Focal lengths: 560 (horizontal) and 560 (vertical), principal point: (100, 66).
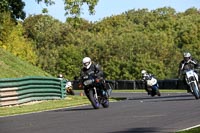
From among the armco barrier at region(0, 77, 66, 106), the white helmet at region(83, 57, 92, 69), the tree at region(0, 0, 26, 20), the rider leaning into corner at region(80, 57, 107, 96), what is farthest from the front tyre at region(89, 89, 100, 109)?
the tree at region(0, 0, 26, 20)

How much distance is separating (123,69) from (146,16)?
126ft

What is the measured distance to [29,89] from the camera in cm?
2355

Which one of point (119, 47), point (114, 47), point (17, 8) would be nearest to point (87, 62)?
point (17, 8)

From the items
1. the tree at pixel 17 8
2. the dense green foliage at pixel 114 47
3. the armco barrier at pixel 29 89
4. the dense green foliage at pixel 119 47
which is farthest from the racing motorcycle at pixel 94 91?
the dense green foliage at pixel 119 47

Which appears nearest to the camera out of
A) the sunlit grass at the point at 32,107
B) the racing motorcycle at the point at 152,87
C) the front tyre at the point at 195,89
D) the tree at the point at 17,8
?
the sunlit grass at the point at 32,107

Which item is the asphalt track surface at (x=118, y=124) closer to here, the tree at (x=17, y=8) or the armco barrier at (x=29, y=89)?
the armco barrier at (x=29, y=89)

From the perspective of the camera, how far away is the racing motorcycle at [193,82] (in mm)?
19766

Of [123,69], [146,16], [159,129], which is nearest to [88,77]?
[159,129]

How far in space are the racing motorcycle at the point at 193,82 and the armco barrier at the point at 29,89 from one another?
6.76 m

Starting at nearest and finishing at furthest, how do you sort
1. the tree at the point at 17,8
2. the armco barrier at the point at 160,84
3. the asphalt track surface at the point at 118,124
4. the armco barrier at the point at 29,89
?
the asphalt track surface at the point at 118,124 → the armco barrier at the point at 29,89 → the tree at the point at 17,8 → the armco barrier at the point at 160,84

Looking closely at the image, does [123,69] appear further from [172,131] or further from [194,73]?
[172,131]

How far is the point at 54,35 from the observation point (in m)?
98.2

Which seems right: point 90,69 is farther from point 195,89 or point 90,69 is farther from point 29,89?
point 29,89

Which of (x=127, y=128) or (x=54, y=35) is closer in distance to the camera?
(x=127, y=128)
